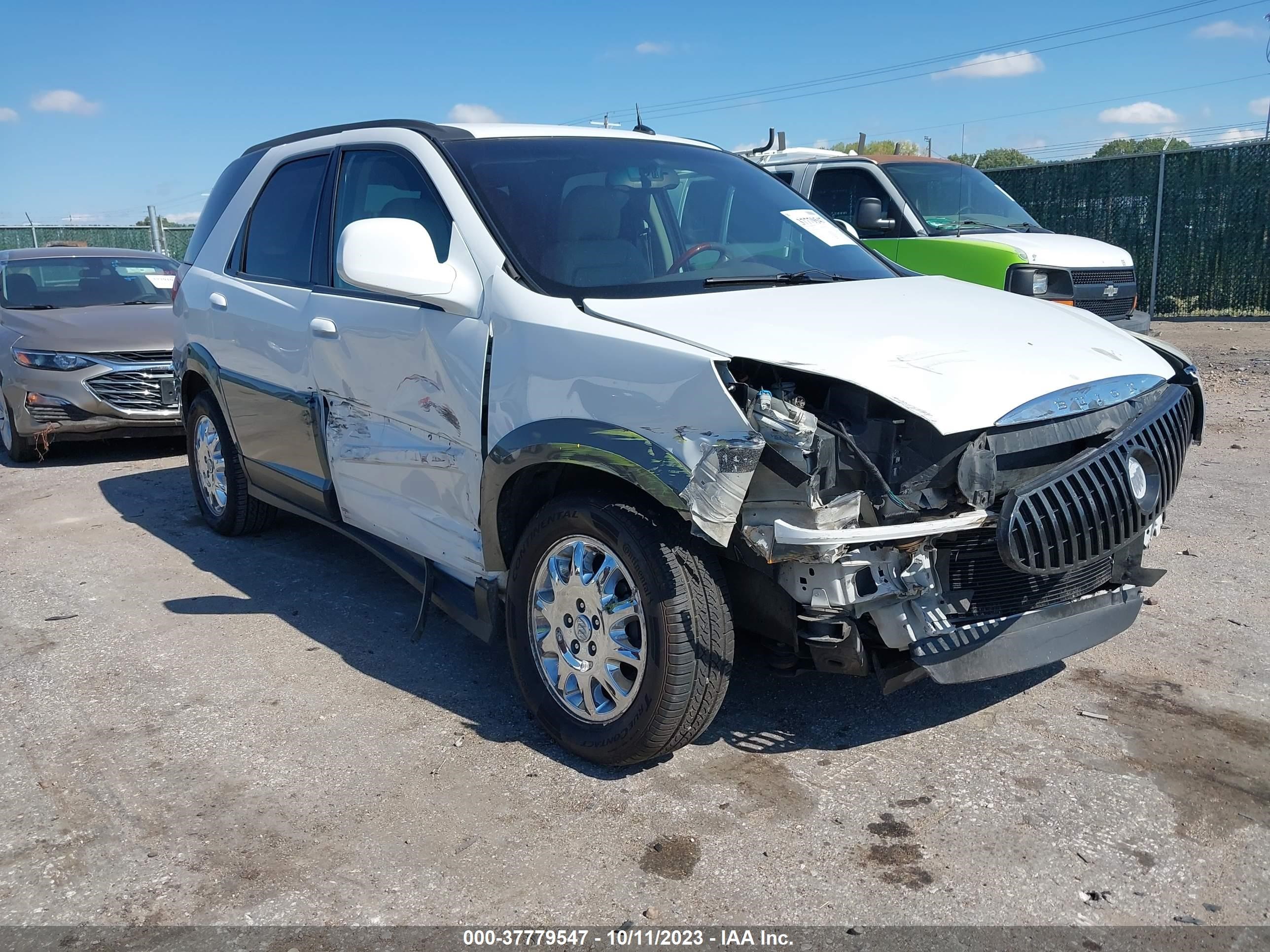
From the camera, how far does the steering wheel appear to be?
3.80m

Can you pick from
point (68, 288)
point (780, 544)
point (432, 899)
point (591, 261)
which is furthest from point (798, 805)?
point (68, 288)

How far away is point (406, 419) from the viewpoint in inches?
159

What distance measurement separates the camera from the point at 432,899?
2.80 meters

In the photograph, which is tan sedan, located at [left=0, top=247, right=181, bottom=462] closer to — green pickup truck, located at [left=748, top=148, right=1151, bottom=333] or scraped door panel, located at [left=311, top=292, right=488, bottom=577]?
scraped door panel, located at [left=311, top=292, right=488, bottom=577]

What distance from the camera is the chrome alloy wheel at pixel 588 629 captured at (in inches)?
129

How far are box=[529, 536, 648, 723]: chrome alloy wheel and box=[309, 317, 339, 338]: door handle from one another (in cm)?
152

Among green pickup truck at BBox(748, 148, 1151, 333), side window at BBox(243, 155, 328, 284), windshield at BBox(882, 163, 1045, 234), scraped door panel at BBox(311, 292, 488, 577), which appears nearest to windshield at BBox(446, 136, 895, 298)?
scraped door panel at BBox(311, 292, 488, 577)

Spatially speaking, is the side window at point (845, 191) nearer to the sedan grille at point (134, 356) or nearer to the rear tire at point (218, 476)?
the rear tire at point (218, 476)

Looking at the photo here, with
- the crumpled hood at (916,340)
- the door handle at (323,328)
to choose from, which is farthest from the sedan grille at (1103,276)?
the door handle at (323,328)

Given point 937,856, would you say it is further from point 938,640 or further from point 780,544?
point 780,544

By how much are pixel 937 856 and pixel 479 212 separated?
250 centimetres

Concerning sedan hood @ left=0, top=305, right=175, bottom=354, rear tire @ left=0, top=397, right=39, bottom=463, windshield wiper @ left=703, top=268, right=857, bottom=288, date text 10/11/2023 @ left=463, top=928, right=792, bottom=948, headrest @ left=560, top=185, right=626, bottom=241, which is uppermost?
headrest @ left=560, top=185, right=626, bottom=241

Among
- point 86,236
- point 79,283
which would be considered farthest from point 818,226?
point 86,236

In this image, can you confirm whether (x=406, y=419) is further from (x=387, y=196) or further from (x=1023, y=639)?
(x=1023, y=639)
